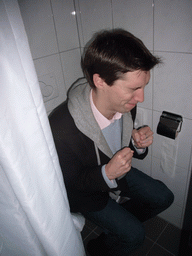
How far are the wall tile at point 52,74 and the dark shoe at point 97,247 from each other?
1079 millimetres

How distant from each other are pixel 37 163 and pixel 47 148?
63 millimetres

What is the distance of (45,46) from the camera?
4.06ft

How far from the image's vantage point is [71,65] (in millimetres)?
1445

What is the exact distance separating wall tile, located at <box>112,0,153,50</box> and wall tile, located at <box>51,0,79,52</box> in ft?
1.24

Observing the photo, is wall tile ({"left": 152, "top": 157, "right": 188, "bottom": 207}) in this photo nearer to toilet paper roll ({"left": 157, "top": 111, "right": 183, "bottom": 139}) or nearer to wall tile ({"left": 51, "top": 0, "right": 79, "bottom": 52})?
toilet paper roll ({"left": 157, "top": 111, "right": 183, "bottom": 139})

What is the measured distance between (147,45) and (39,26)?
699mm

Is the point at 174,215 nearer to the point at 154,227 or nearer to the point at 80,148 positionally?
the point at 154,227

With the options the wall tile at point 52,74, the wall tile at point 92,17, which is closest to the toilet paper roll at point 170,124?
the wall tile at point 92,17

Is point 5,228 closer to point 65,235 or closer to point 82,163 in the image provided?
point 65,235

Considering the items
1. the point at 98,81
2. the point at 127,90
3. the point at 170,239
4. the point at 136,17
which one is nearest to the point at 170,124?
the point at 127,90

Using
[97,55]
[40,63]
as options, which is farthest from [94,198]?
[40,63]

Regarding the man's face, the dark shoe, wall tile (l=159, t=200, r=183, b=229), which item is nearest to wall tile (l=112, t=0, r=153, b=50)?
the man's face

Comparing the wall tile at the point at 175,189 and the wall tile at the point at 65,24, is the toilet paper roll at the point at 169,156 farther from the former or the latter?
the wall tile at the point at 65,24

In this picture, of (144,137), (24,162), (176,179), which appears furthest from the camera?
(176,179)
